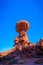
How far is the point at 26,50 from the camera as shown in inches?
1168

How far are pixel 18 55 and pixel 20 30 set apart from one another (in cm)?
1119

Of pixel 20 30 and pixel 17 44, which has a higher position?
pixel 20 30

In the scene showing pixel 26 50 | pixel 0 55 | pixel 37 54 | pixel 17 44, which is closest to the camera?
pixel 37 54

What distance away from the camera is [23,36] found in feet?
125

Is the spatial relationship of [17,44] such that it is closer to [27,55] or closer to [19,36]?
[19,36]

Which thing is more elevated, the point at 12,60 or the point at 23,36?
the point at 23,36

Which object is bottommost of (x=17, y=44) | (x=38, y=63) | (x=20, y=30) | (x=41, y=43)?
(x=38, y=63)

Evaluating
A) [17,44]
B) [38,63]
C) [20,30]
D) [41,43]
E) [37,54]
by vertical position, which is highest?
[20,30]

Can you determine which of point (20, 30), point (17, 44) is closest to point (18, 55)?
point (17, 44)

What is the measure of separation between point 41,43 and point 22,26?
11276 millimetres

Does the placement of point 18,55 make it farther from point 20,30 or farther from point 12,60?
point 20,30

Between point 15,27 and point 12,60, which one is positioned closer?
point 12,60

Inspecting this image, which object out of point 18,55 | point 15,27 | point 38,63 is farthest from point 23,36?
point 38,63

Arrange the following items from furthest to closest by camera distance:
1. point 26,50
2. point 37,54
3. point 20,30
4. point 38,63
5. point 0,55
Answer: point 20,30
point 0,55
point 26,50
point 37,54
point 38,63
